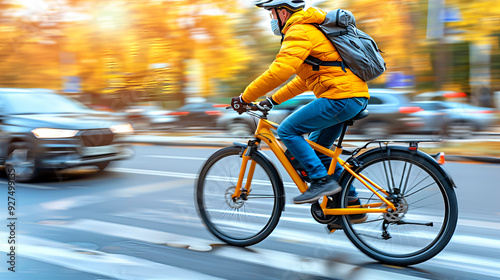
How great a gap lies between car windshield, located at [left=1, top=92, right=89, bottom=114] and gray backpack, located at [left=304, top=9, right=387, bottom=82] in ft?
17.7

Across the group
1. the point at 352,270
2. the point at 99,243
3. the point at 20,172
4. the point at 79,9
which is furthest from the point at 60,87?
the point at 352,270

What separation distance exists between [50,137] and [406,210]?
5.05 m

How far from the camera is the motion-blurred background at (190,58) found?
1201 centimetres

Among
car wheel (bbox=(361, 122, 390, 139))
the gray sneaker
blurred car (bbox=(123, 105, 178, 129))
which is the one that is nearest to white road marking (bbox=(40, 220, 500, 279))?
the gray sneaker

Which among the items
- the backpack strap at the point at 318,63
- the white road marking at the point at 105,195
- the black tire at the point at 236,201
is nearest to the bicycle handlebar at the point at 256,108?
the black tire at the point at 236,201

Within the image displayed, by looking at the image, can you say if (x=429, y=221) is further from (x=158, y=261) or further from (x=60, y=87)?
(x=60, y=87)

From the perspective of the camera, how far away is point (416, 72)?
468 inches

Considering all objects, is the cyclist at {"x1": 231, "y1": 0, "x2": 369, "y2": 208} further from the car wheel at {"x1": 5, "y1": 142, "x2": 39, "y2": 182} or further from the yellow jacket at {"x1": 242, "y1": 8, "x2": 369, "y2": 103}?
the car wheel at {"x1": 5, "y1": 142, "x2": 39, "y2": 182}

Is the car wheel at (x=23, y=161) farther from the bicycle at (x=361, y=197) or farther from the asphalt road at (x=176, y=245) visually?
the bicycle at (x=361, y=197)

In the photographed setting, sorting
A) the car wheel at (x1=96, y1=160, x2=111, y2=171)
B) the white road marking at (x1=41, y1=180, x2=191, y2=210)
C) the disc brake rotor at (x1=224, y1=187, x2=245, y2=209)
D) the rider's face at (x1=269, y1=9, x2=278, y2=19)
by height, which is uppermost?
the rider's face at (x1=269, y1=9, x2=278, y2=19)

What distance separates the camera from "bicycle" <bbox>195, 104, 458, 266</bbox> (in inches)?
123

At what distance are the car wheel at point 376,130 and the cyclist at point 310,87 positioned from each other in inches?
370

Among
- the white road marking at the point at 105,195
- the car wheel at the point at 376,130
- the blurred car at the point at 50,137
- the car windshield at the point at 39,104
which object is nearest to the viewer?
the white road marking at the point at 105,195

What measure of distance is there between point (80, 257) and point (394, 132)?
404 inches
